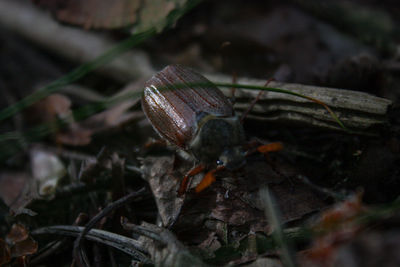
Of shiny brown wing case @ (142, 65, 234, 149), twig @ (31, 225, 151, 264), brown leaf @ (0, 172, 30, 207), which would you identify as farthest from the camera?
brown leaf @ (0, 172, 30, 207)

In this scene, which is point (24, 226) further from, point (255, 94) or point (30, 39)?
point (30, 39)

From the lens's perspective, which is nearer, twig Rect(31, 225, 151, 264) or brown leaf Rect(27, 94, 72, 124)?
twig Rect(31, 225, 151, 264)

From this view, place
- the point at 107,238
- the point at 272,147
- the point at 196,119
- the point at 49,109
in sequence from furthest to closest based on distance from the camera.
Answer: the point at 49,109 < the point at 196,119 < the point at 272,147 < the point at 107,238

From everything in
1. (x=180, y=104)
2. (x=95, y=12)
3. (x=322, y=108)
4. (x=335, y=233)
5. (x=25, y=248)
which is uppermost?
(x=95, y=12)

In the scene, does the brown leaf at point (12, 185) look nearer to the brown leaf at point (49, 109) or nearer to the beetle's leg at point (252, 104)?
the brown leaf at point (49, 109)

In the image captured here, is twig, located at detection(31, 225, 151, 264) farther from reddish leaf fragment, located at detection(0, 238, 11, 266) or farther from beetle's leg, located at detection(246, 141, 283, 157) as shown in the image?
beetle's leg, located at detection(246, 141, 283, 157)

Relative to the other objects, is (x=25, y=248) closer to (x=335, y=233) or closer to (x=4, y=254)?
(x=4, y=254)

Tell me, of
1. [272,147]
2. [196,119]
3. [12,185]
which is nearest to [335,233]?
[272,147]

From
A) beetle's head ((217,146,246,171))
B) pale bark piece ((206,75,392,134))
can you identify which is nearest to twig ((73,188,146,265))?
beetle's head ((217,146,246,171))

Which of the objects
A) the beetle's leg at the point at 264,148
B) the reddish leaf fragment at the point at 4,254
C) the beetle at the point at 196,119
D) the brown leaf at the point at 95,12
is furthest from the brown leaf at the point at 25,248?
the brown leaf at the point at 95,12
